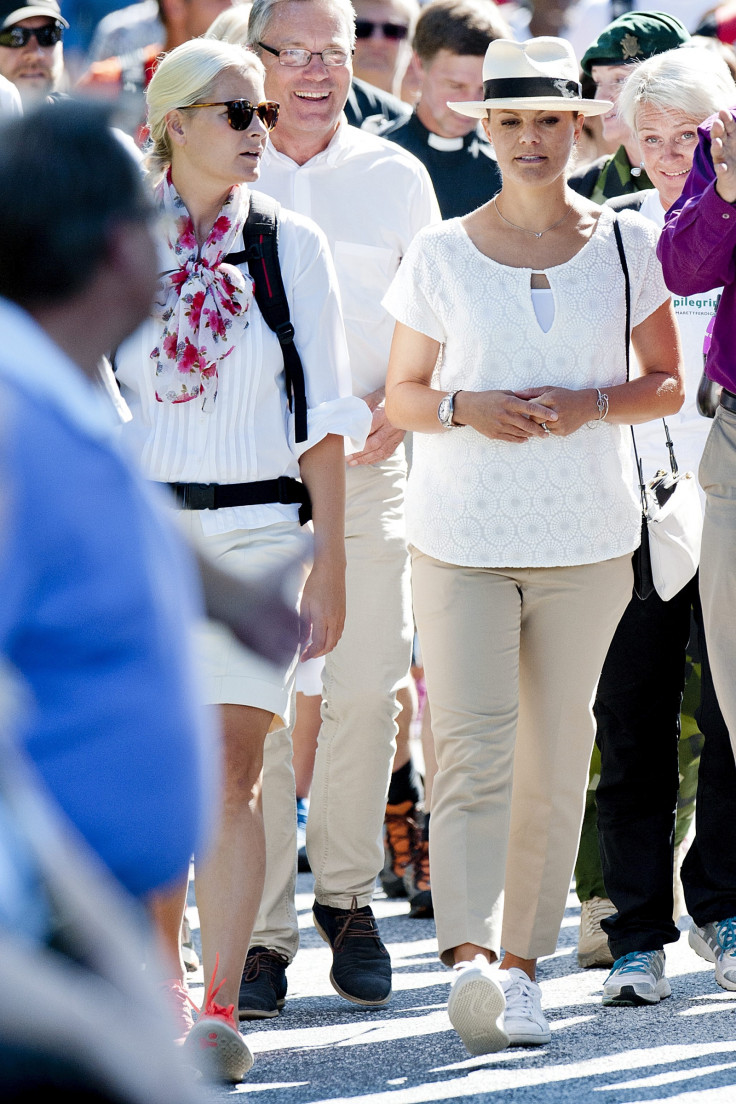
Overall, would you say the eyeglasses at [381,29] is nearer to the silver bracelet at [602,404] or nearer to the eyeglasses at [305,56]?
the eyeglasses at [305,56]

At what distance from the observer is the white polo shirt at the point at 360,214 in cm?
461

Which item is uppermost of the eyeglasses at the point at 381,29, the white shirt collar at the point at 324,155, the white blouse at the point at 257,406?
the white shirt collar at the point at 324,155

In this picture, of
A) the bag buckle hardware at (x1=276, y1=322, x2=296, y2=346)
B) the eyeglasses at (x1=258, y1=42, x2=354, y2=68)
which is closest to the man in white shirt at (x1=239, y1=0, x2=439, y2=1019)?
the eyeglasses at (x1=258, y1=42, x2=354, y2=68)

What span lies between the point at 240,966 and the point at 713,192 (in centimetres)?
197

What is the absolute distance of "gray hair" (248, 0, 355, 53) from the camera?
4.61 meters

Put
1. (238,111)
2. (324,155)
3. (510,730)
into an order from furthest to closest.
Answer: (324,155) < (510,730) < (238,111)

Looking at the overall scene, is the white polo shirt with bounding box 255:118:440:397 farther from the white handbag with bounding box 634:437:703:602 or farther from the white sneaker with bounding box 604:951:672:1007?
the white sneaker with bounding box 604:951:672:1007

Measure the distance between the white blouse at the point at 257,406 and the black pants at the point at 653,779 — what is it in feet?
3.31

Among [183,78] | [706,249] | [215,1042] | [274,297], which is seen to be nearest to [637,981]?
[215,1042]

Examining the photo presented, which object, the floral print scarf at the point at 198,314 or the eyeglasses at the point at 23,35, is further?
the eyeglasses at the point at 23,35

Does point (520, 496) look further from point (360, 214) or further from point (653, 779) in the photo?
point (360, 214)

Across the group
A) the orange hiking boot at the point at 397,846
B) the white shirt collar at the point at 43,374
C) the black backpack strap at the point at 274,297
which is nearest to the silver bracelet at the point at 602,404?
the black backpack strap at the point at 274,297

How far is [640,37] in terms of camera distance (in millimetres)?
5512

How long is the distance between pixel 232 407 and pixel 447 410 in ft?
1.66
